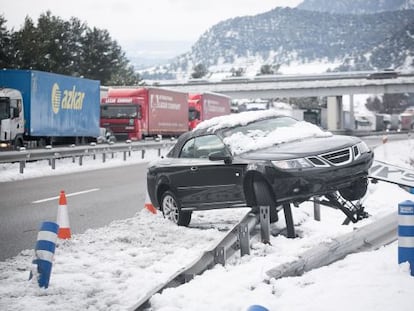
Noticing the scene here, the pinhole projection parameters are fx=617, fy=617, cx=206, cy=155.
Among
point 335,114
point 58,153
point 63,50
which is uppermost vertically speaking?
point 63,50

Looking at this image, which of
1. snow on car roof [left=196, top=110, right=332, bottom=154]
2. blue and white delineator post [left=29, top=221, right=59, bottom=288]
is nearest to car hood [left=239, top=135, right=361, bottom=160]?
snow on car roof [left=196, top=110, right=332, bottom=154]

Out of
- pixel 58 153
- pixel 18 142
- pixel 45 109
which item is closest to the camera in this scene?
pixel 58 153

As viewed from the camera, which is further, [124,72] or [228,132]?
[124,72]

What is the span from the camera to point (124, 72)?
113m

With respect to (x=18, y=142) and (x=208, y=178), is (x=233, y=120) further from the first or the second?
(x=18, y=142)

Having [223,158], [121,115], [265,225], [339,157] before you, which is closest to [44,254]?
[265,225]

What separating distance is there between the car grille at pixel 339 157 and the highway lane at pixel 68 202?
165 inches

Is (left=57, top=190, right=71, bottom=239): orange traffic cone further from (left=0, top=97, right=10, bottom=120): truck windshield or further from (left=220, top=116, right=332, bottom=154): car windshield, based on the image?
(left=0, top=97, right=10, bottom=120): truck windshield

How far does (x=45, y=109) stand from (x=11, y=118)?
10.0ft

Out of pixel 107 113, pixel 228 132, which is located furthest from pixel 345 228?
pixel 107 113

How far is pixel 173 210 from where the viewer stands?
10.4 meters

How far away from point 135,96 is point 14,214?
27.0 metres

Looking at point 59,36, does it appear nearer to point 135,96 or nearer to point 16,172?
point 135,96

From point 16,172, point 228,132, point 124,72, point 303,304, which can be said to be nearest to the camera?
point 303,304
